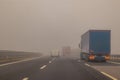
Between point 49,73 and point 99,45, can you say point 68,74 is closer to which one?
point 49,73

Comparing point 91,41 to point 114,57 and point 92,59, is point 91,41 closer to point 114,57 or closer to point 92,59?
point 92,59

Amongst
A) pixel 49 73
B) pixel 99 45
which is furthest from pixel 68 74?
pixel 99 45

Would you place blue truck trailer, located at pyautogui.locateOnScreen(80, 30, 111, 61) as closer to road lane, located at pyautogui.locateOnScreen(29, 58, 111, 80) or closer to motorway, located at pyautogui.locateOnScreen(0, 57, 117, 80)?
motorway, located at pyautogui.locateOnScreen(0, 57, 117, 80)

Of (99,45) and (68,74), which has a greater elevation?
(99,45)

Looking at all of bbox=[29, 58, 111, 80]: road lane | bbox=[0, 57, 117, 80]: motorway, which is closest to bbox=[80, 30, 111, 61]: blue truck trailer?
bbox=[0, 57, 117, 80]: motorway

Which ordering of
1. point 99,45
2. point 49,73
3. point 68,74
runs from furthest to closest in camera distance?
1. point 99,45
2. point 49,73
3. point 68,74

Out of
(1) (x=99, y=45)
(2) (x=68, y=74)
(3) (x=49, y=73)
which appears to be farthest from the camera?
(1) (x=99, y=45)

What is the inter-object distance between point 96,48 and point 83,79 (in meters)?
19.7

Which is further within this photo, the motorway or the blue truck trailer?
the blue truck trailer

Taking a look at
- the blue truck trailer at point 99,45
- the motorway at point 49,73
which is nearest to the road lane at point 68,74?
the motorway at point 49,73

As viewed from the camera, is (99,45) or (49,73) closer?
(49,73)

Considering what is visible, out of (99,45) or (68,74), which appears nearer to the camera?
(68,74)

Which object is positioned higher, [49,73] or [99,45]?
[99,45]

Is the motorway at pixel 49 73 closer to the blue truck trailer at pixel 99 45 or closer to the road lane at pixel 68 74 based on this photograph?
the road lane at pixel 68 74
